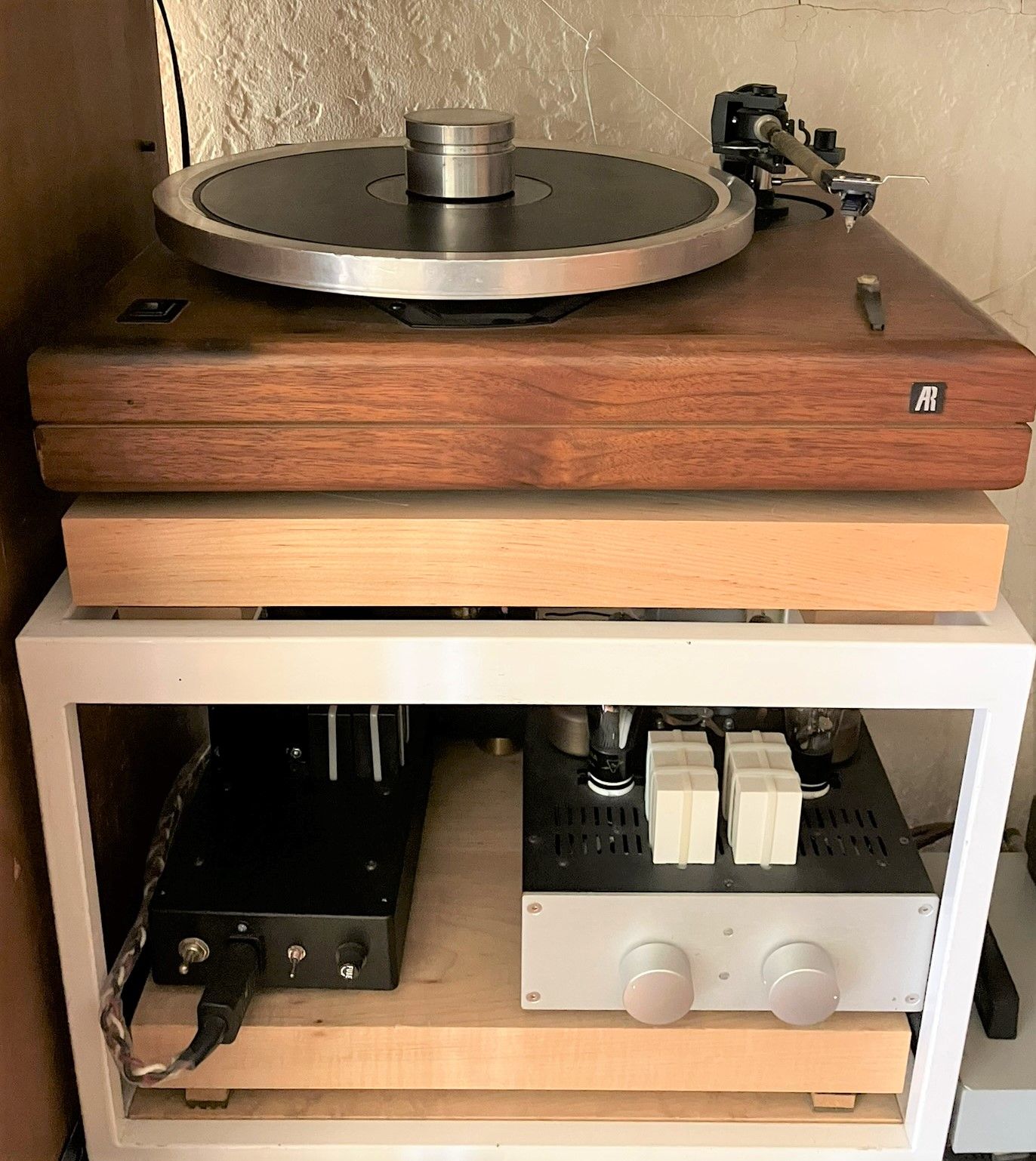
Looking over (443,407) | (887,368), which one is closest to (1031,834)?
(887,368)

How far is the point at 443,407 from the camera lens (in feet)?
2.37

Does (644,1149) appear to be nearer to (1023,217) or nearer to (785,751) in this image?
(785,751)

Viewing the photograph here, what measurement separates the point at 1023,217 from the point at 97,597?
3.11ft

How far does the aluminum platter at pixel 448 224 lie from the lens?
73 centimetres

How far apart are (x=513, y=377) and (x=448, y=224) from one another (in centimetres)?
16

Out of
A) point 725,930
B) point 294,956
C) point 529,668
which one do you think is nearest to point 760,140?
point 529,668

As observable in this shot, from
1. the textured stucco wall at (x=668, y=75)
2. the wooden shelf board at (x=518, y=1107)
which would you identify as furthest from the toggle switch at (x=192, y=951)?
the textured stucco wall at (x=668, y=75)

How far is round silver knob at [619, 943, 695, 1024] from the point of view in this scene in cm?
87

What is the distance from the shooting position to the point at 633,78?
119 cm

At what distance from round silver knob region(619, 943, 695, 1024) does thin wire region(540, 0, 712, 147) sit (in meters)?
0.72

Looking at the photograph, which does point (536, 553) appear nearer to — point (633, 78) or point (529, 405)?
point (529, 405)

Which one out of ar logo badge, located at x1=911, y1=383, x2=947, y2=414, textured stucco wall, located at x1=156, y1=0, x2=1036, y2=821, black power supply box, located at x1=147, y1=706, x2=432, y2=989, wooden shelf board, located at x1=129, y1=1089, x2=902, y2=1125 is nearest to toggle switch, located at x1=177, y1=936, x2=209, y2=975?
black power supply box, located at x1=147, y1=706, x2=432, y2=989

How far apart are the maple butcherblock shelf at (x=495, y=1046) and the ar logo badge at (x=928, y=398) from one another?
0.47 meters

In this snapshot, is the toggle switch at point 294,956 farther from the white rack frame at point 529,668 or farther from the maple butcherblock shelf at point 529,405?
the maple butcherblock shelf at point 529,405
